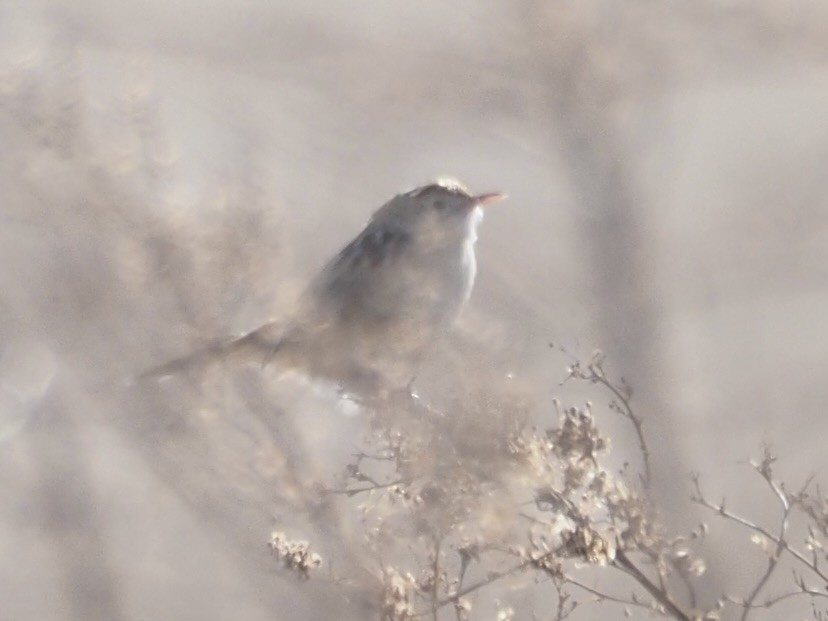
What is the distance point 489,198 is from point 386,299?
616mm

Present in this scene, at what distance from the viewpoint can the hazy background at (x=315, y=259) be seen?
8.30ft

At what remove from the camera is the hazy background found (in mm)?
2531

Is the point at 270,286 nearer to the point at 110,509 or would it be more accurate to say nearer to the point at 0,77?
the point at 0,77

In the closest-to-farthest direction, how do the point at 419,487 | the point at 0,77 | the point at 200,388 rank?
1. the point at 419,487
2. the point at 200,388
3. the point at 0,77

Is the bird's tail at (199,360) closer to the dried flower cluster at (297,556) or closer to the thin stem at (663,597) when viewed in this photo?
the dried flower cluster at (297,556)

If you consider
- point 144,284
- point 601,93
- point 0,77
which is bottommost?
point 144,284

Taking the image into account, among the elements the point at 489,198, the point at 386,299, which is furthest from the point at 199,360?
the point at 489,198

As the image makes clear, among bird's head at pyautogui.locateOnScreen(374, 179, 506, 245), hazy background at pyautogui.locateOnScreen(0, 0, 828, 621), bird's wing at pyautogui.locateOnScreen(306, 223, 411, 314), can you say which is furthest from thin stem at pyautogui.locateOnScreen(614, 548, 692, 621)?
bird's head at pyautogui.locateOnScreen(374, 179, 506, 245)

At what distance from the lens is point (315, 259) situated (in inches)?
129

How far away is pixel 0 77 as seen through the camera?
279 centimetres

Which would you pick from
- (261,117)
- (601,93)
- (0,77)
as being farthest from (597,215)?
(0,77)

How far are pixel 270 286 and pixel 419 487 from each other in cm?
51

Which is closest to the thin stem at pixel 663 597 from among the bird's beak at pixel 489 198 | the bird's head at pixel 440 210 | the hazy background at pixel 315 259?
the hazy background at pixel 315 259

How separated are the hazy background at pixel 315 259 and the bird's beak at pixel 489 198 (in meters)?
0.05
